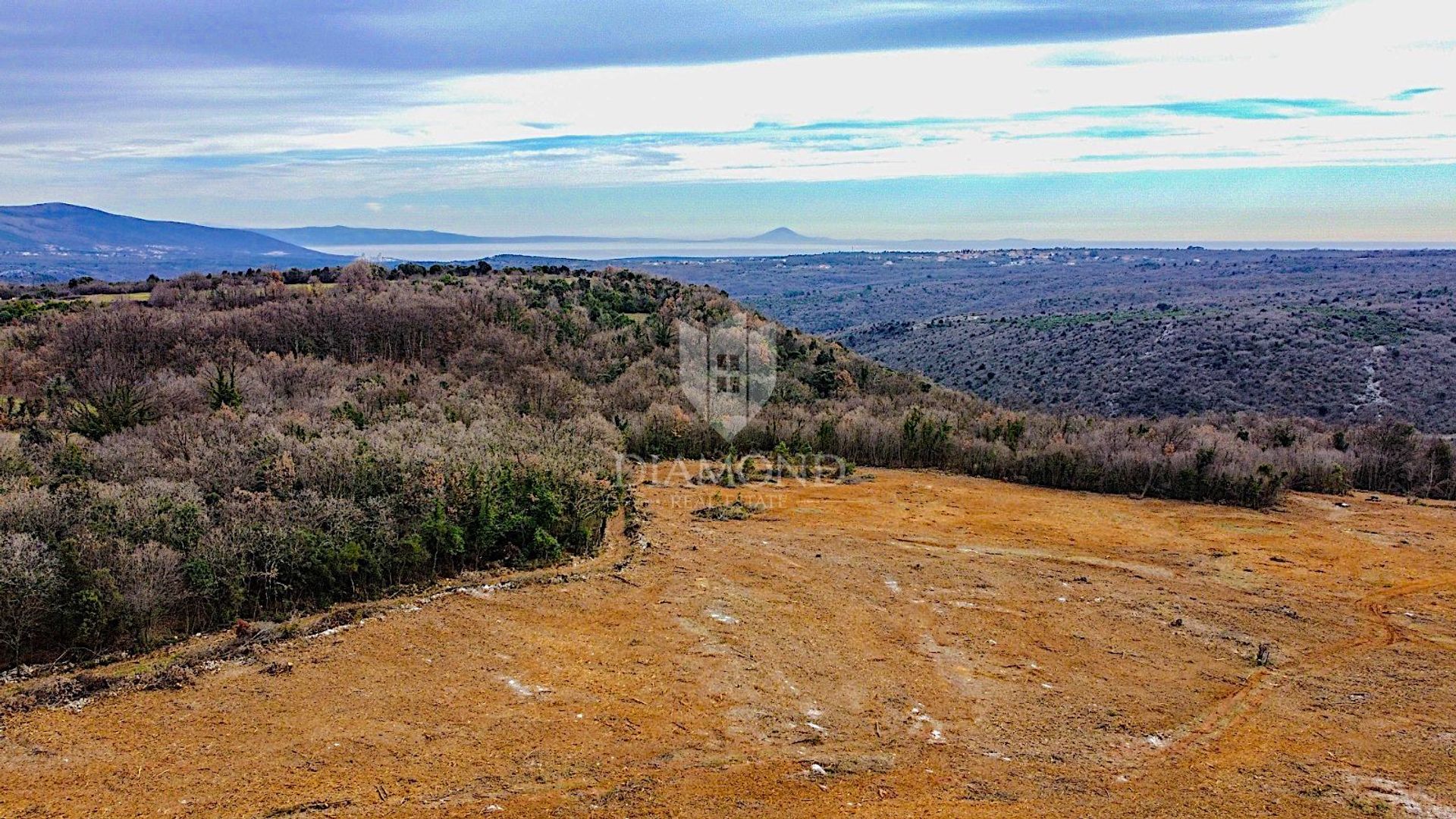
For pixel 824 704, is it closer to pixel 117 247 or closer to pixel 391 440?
pixel 391 440

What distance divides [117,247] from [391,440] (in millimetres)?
112988

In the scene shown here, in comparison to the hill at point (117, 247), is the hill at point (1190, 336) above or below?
below

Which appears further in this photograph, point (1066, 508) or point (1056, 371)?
point (1056, 371)

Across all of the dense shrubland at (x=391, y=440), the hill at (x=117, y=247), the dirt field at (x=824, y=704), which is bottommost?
the dirt field at (x=824, y=704)

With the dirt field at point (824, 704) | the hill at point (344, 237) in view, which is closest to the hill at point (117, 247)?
the hill at point (344, 237)

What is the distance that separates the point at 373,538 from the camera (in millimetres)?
10859

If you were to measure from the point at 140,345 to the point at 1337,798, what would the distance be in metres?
27.9

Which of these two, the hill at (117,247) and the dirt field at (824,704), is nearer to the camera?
the dirt field at (824,704)

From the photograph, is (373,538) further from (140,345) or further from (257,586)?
(140,345)

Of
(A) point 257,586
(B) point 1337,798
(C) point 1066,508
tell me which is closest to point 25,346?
(A) point 257,586

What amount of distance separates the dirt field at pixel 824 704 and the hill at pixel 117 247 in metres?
64.6

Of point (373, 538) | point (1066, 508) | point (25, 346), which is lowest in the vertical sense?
point (1066, 508)

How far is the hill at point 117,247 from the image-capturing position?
74312 millimetres

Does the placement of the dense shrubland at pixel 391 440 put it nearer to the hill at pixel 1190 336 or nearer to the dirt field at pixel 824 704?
the dirt field at pixel 824 704
